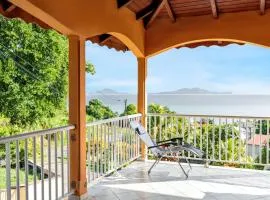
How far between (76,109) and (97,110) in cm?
1471

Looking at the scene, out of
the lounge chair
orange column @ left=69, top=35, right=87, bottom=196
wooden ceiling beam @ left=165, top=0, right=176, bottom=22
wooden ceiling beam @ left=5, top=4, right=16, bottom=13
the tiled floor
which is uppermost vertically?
wooden ceiling beam @ left=165, top=0, right=176, bottom=22

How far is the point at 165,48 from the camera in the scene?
20.0 ft

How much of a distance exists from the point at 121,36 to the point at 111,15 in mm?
619

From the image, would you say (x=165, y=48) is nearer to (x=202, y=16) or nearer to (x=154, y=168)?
(x=202, y=16)

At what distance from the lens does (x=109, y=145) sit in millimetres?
5062

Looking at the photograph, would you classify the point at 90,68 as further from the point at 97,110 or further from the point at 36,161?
the point at 36,161

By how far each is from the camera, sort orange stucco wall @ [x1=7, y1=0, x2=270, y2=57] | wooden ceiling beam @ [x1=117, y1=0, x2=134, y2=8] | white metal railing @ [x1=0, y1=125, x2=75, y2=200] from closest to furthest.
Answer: white metal railing @ [x1=0, y1=125, x2=75, y2=200] → orange stucco wall @ [x1=7, y1=0, x2=270, y2=57] → wooden ceiling beam @ [x1=117, y1=0, x2=134, y2=8]

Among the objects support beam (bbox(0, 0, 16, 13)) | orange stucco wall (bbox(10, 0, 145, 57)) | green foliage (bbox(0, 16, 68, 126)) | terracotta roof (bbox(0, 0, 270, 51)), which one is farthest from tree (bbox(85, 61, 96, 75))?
support beam (bbox(0, 0, 16, 13))

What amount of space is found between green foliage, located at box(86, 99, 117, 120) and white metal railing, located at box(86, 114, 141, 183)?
11996 mm

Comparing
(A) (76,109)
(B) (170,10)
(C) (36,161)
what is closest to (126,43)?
(B) (170,10)

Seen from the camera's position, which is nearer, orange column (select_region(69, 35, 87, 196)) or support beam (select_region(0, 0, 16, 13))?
orange column (select_region(69, 35, 87, 196))

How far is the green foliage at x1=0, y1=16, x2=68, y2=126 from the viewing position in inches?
585

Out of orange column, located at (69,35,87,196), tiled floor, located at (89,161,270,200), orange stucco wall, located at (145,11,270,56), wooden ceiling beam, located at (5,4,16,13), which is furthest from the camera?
orange stucco wall, located at (145,11,270,56)

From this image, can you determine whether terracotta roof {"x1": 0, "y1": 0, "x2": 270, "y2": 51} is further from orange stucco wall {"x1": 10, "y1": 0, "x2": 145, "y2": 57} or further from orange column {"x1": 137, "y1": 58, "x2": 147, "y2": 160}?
orange column {"x1": 137, "y1": 58, "x2": 147, "y2": 160}
